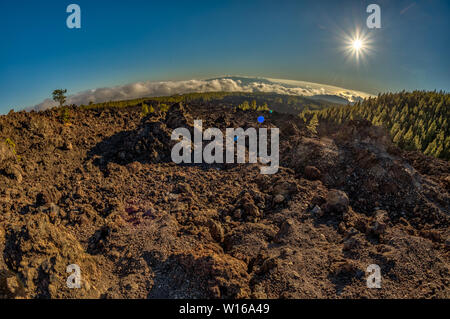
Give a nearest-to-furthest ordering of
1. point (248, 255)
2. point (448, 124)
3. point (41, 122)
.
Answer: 1. point (248, 255)
2. point (41, 122)
3. point (448, 124)

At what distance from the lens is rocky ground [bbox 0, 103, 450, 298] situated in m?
6.21

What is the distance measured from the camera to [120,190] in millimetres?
11234

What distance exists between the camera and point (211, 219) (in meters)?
9.40

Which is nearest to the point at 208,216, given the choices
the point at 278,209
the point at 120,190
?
the point at 278,209

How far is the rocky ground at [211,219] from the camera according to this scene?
6211mm

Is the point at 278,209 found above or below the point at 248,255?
above

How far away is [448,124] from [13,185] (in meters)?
54.8

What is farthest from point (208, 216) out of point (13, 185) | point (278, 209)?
point (13, 185)

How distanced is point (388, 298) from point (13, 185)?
16.6 meters

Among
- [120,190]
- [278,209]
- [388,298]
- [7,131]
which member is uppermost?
[7,131]

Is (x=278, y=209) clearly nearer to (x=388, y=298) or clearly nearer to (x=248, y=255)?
(x=248, y=255)

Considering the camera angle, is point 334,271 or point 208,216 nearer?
point 334,271

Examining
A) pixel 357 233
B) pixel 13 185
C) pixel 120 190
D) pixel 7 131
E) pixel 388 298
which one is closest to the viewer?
pixel 388 298

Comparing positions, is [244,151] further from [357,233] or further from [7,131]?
[7,131]
